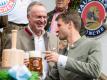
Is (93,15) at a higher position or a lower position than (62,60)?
higher

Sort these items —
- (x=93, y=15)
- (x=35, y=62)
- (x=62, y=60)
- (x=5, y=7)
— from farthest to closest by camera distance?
1. (x=93, y=15)
2. (x=5, y=7)
3. (x=62, y=60)
4. (x=35, y=62)

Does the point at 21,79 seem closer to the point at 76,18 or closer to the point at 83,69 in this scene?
the point at 83,69

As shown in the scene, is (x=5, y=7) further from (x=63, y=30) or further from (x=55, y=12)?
(x=55, y=12)

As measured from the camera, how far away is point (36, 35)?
3.63 meters

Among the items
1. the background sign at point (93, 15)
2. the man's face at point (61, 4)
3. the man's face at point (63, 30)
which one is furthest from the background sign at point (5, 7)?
the background sign at point (93, 15)

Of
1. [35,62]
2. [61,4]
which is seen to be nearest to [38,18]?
Answer: [35,62]

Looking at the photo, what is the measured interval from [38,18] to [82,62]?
0.73m

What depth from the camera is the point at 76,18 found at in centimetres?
339

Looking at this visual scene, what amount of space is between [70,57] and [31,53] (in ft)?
2.29

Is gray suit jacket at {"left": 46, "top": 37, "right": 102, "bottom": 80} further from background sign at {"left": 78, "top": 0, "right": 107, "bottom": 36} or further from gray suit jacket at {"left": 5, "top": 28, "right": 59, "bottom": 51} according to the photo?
background sign at {"left": 78, "top": 0, "right": 107, "bottom": 36}

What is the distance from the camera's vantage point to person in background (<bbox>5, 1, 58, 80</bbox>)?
139 inches

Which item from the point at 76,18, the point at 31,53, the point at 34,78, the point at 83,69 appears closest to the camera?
the point at 34,78

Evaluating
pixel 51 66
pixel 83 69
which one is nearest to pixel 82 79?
pixel 83 69

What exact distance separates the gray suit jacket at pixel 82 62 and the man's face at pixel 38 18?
38 centimetres
